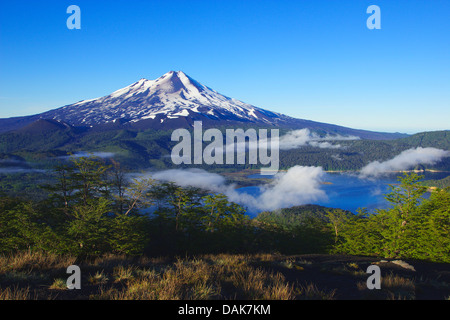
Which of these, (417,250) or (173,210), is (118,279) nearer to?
(173,210)

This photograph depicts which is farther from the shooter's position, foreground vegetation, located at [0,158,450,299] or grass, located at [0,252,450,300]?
foreground vegetation, located at [0,158,450,299]

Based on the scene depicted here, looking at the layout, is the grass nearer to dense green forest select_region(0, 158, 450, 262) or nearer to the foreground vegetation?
the foreground vegetation

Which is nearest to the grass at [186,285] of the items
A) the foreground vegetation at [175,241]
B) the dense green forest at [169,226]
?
the foreground vegetation at [175,241]

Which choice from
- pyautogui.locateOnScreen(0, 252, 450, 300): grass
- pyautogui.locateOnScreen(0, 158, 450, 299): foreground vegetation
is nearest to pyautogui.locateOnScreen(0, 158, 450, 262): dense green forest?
pyautogui.locateOnScreen(0, 158, 450, 299): foreground vegetation

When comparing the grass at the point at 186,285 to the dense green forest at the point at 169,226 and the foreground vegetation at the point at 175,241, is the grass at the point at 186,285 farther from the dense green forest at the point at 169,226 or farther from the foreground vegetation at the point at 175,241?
the dense green forest at the point at 169,226

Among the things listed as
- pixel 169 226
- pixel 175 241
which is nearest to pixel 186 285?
pixel 175 241

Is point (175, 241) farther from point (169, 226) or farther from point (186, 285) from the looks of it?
point (186, 285)
